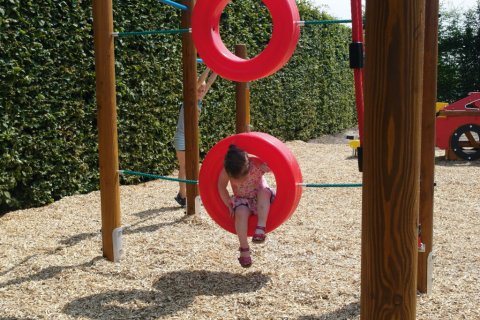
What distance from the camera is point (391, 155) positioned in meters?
1.44

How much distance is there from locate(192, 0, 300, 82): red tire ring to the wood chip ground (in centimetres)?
124

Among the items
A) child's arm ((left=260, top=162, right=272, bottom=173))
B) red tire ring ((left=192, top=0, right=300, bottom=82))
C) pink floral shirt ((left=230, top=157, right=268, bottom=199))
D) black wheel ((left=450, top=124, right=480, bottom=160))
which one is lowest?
black wheel ((left=450, top=124, right=480, bottom=160))

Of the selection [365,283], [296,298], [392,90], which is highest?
[392,90]

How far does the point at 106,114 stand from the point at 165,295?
4.11ft

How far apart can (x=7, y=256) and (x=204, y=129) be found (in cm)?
437

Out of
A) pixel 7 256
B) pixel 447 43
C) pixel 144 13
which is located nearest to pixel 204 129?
pixel 144 13

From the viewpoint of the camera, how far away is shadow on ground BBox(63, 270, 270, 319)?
2900 millimetres

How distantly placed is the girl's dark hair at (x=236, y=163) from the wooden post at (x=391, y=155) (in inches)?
68.7

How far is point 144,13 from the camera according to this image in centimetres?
654

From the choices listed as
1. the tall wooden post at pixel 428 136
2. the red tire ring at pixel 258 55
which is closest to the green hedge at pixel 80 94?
the red tire ring at pixel 258 55

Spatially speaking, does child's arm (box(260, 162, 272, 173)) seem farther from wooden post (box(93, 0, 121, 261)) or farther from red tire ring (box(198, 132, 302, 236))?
wooden post (box(93, 0, 121, 261))

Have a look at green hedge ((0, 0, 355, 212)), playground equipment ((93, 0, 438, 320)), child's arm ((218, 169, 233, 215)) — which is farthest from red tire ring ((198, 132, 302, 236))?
green hedge ((0, 0, 355, 212))

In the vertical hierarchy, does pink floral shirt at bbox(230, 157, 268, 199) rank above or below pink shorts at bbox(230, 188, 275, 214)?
above

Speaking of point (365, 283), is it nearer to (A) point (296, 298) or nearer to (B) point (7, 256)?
(A) point (296, 298)
